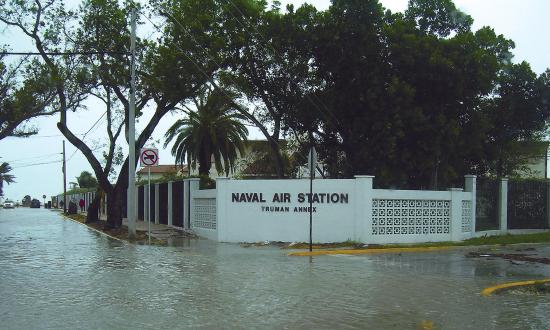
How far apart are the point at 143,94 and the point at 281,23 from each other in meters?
7.77

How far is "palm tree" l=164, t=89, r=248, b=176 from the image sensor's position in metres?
34.6

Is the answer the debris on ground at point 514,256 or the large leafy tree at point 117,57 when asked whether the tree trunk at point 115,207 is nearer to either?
the large leafy tree at point 117,57

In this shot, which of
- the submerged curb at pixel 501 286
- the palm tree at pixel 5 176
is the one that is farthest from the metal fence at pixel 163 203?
the palm tree at pixel 5 176

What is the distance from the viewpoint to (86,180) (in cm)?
11569

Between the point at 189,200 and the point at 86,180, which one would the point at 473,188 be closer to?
the point at 189,200

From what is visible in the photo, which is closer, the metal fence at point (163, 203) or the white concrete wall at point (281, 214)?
the white concrete wall at point (281, 214)

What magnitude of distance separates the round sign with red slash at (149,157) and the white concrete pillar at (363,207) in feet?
22.7

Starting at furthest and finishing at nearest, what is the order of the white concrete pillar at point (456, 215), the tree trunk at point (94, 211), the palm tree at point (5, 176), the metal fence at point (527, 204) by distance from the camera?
1. the palm tree at point (5, 176)
2. the tree trunk at point (94, 211)
3. the metal fence at point (527, 204)
4. the white concrete pillar at point (456, 215)

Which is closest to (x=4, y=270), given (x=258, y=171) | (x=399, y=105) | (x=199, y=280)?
(x=199, y=280)

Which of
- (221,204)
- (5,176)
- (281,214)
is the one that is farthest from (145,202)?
(5,176)

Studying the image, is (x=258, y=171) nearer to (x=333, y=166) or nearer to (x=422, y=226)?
(x=333, y=166)

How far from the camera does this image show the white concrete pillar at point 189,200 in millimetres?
23312

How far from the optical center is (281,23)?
23.7m

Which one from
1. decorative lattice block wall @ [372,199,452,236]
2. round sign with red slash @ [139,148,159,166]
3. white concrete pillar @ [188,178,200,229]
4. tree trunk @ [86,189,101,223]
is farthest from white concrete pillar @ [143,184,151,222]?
decorative lattice block wall @ [372,199,452,236]
